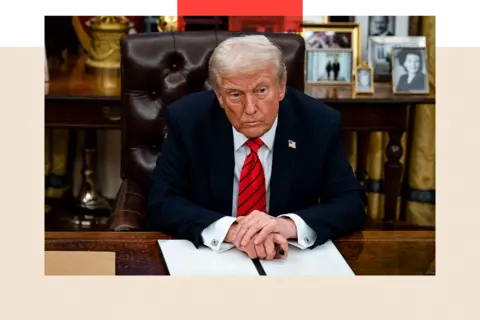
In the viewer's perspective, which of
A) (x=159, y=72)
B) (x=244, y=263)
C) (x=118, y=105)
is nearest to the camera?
(x=244, y=263)

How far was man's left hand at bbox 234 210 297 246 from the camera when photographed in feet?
6.63

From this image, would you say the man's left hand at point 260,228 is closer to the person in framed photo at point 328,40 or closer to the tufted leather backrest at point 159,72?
the tufted leather backrest at point 159,72

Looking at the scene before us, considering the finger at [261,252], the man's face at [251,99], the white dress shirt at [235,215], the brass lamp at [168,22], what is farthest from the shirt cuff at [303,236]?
the brass lamp at [168,22]

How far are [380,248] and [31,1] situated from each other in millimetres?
838

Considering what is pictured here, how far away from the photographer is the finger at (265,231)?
2004 millimetres

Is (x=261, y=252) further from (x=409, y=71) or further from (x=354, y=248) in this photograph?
(x=409, y=71)

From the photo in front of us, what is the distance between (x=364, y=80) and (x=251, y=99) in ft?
4.78

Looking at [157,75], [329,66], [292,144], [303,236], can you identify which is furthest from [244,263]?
[329,66]

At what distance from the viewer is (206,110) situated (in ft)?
7.93

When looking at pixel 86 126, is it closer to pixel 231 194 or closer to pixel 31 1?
pixel 231 194

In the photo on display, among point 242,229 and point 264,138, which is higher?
point 264,138

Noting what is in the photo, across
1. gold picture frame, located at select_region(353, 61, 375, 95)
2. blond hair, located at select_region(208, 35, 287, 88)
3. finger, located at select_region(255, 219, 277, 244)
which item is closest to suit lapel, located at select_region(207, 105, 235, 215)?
blond hair, located at select_region(208, 35, 287, 88)

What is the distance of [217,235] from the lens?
2.07 m

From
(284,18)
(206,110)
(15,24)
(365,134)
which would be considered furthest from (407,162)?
(15,24)
